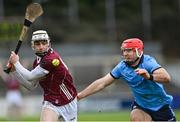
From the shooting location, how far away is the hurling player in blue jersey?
38.7 feet

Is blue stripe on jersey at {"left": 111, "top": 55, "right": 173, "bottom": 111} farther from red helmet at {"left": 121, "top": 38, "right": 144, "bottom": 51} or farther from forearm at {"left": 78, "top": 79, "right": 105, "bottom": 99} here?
forearm at {"left": 78, "top": 79, "right": 105, "bottom": 99}

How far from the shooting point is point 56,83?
12.3 metres

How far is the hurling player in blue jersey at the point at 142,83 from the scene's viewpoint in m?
11.8

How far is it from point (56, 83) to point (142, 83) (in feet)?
4.39

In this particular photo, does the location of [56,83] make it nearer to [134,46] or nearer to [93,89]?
[93,89]

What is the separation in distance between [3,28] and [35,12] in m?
17.3

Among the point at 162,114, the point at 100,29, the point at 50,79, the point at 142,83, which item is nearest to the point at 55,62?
the point at 50,79

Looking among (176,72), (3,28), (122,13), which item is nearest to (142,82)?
(3,28)

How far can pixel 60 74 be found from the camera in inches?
483

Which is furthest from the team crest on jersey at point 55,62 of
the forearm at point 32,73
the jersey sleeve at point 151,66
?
the jersey sleeve at point 151,66

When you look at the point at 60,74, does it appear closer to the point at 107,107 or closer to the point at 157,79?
the point at 157,79

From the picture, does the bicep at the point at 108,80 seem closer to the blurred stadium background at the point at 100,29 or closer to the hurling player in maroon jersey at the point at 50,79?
the hurling player in maroon jersey at the point at 50,79

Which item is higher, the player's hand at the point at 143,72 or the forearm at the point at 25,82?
the player's hand at the point at 143,72

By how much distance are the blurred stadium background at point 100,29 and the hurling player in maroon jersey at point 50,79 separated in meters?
29.6
